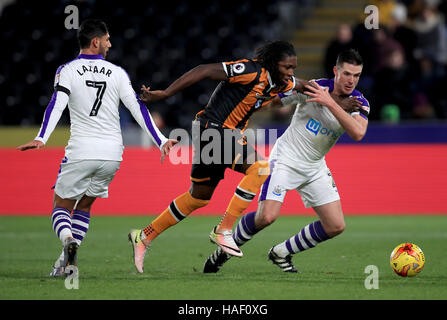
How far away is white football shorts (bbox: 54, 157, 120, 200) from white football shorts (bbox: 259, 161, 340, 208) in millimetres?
1287

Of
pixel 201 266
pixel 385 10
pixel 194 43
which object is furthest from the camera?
pixel 194 43

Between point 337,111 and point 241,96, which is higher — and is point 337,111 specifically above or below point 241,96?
below

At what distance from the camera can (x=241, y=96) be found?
625 centimetres

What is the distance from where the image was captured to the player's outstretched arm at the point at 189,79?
591 cm

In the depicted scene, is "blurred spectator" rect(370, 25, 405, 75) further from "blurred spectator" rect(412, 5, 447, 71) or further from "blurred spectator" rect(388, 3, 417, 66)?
"blurred spectator" rect(412, 5, 447, 71)

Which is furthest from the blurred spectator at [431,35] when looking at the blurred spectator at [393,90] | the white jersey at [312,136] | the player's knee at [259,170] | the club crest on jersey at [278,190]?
the player's knee at [259,170]

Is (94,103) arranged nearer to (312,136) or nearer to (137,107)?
(137,107)

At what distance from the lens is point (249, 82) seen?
6203 mm

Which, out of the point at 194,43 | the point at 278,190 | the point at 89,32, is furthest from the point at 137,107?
the point at 194,43

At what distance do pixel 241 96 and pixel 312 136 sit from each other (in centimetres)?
83

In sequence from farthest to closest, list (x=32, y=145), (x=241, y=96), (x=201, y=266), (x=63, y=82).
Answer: (x=201, y=266), (x=241, y=96), (x=63, y=82), (x=32, y=145)

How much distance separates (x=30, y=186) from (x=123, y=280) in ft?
21.5

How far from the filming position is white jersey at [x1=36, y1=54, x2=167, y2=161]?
6102 millimetres

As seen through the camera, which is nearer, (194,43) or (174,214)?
(174,214)
